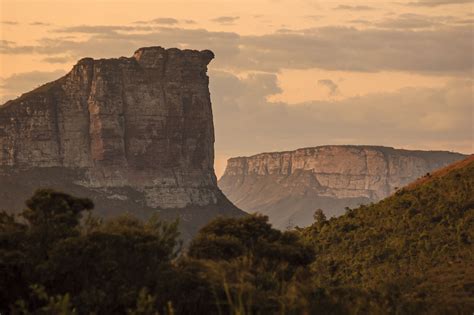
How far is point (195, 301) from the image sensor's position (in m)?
62.8

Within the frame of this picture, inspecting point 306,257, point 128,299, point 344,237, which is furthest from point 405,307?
point 344,237

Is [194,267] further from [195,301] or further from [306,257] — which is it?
[306,257]

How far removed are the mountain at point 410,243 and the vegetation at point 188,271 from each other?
0.22 m

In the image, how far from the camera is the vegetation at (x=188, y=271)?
60.0 metres

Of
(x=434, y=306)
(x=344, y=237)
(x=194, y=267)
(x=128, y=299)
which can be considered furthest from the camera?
(x=344, y=237)

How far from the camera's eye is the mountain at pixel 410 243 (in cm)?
8288

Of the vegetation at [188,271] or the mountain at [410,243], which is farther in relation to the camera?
the mountain at [410,243]

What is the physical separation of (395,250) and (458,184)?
11.5m

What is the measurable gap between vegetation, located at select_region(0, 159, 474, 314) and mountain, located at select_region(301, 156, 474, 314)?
0.71 feet

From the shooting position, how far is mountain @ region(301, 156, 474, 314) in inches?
3263

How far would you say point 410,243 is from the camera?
95125 millimetres

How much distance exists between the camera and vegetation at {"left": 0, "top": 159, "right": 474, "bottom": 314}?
60031mm

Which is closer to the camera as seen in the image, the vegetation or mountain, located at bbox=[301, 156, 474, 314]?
the vegetation

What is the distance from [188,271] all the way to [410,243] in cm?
3486
